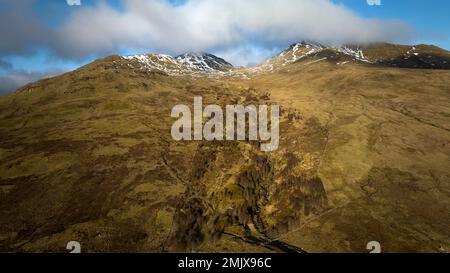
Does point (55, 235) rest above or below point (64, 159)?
below

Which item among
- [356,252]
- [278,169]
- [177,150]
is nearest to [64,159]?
[177,150]

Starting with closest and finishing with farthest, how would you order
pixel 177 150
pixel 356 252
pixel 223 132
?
pixel 356 252 → pixel 177 150 → pixel 223 132

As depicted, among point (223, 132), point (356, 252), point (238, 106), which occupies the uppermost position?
point (238, 106)

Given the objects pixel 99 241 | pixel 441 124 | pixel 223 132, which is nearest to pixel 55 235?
pixel 99 241

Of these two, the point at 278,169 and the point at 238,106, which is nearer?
the point at 278,169
